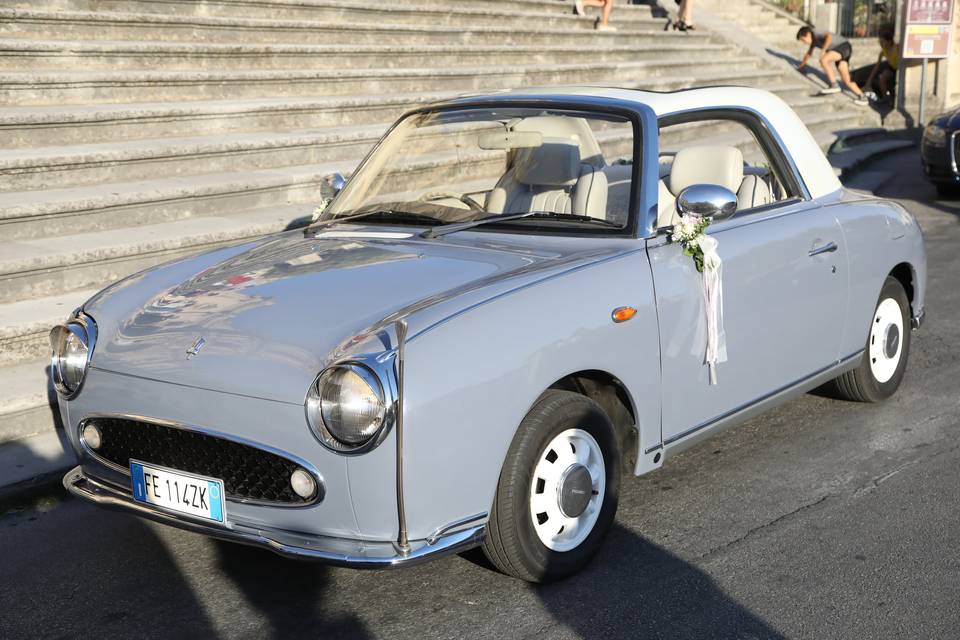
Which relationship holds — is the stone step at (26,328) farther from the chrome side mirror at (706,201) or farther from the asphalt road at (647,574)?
the chrome side mirror at (706,201)

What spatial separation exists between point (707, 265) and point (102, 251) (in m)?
4.22

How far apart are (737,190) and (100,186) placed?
16.2 ft

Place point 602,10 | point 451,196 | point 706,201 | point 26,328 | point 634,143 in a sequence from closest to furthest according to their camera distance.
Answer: point 706,201, point 634,143, point 451,196, point 26,328, point 602,10

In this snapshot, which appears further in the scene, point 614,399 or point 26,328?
point 26,328


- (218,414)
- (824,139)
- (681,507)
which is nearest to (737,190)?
(681,507)

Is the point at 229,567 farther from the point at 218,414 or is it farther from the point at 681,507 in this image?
the point at 681,507

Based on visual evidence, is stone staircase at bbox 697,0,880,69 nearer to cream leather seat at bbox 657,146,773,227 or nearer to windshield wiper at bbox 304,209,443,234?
cream leather seat at bbox 657,146,773,227

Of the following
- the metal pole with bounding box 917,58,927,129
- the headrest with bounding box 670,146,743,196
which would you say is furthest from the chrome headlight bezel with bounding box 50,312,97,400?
the metal pole with bounding box 917,58,927,129

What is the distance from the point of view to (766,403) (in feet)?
15.9

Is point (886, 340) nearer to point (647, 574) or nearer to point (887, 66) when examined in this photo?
point (647, 574)

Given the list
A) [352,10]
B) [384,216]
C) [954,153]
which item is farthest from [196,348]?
[954,153]

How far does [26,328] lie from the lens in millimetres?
6152

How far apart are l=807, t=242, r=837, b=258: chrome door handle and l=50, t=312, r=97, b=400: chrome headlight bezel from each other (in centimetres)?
291

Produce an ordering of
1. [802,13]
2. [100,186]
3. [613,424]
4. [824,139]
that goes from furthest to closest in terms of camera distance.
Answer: [802,13] < [824,139] < [100,186] < [613,424]
